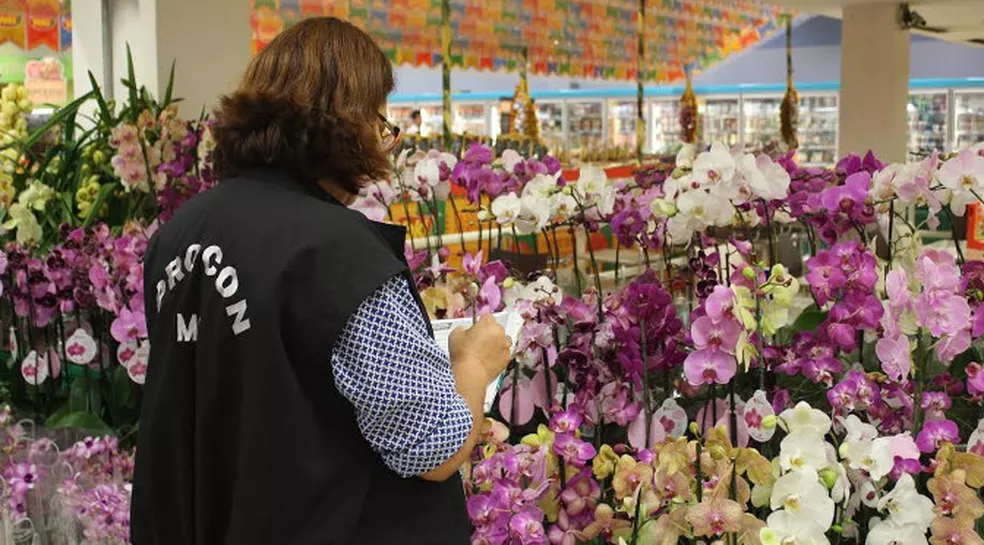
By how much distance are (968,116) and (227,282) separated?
38.5ft

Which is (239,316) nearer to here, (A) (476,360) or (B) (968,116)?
(A) (476,360)

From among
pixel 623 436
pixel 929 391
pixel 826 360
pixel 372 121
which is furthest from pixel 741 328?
pixel 372 121

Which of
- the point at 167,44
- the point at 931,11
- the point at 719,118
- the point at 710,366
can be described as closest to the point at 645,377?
the point at 710,366

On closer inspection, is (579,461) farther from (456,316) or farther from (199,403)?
(199,403)

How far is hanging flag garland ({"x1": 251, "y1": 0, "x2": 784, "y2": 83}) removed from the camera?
22.2 ft

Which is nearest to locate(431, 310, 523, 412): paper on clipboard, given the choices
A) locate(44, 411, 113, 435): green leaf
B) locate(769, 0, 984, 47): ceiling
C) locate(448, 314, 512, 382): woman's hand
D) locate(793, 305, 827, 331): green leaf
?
locate(448, 314, 512, 382): woman's hand

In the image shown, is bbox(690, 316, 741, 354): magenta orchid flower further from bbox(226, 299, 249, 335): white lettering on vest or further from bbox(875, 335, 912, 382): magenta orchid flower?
bbox(226, 299, 249, 335): white lettering on vest

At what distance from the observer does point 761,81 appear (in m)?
13.7

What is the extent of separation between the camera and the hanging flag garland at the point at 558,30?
6.77 m

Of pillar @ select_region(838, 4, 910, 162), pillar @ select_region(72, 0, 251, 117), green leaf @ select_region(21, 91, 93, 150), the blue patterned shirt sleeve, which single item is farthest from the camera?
pillar @ select_region(838, 4, 910, 162)

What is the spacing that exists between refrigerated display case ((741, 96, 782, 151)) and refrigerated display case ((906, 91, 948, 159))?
53.7 inches

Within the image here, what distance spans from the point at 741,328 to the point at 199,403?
0.65 meters

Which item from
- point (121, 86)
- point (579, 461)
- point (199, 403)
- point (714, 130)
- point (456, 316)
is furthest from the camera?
point (714, 130)

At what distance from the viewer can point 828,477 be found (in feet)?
4.07
